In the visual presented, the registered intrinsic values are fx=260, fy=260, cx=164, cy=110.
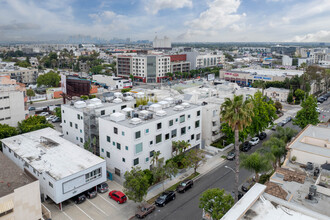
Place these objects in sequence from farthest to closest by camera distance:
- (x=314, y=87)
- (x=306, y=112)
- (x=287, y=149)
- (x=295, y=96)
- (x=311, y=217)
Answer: (x=314, y=87), (x=295, y=96), (x=306, y=112), (x=287, y=149), (x=311, y=217)

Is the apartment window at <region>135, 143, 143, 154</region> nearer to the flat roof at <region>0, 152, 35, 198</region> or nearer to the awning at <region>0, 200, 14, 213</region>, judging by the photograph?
the flat roof at <region>0, 152, 35, 198</region>

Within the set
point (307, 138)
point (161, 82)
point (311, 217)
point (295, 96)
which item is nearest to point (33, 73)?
point (161, 82)

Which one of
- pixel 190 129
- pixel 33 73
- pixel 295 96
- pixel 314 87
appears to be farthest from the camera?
pixel 33 73

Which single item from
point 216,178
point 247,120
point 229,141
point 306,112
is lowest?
point 216,178

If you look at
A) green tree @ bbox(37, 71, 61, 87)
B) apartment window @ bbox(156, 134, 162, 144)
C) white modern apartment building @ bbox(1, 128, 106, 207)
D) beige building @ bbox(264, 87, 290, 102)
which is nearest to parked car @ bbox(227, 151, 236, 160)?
apartment window @ bbox(156, 134, 162, 144)

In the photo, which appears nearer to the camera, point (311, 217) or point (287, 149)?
point (311, 217)

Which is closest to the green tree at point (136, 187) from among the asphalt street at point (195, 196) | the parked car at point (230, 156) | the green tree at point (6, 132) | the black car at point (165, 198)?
the asphalt street at point (195, 196)

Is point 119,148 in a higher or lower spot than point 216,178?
higher

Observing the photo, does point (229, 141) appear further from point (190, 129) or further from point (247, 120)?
point (247, 120)
